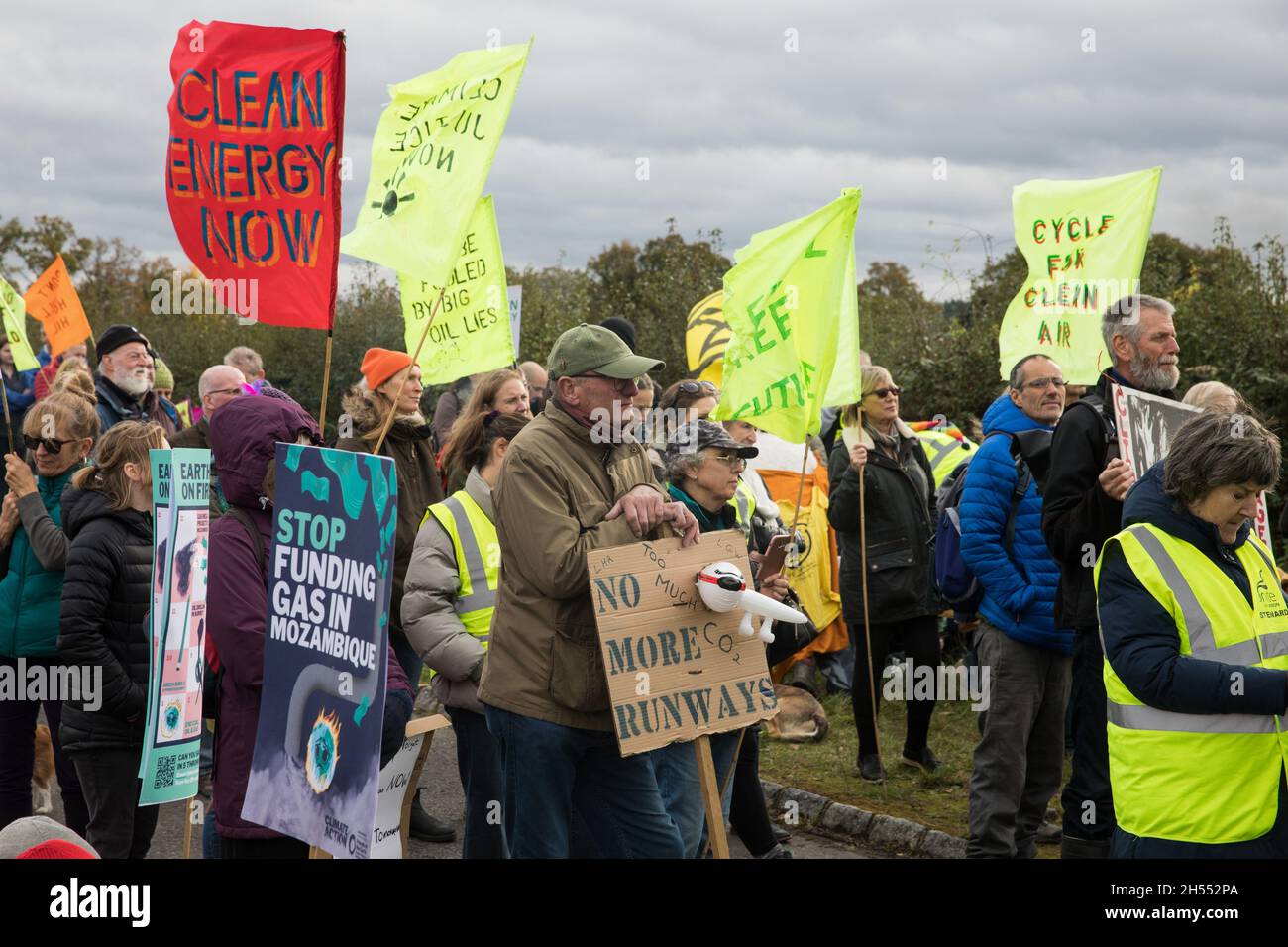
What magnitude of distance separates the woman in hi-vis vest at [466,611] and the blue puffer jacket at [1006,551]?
7.42 feet

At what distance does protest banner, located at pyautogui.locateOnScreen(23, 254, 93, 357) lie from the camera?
35.6 ft

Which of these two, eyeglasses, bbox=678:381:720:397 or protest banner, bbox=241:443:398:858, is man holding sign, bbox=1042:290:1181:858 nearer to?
eyeglasses, bbox=678:381:720:397

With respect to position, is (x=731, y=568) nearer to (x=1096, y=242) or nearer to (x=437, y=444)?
(x=1096, y=242)

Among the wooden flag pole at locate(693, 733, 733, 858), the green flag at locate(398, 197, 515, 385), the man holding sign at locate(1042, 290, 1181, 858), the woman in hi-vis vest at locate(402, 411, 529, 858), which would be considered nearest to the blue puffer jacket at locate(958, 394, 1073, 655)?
the man holding sign at locate(1042, 290, 1181, 858)

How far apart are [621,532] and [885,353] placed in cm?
1135

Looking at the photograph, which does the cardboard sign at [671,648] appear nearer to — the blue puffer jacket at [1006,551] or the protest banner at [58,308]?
the blue puffer jacket at [1006,551]

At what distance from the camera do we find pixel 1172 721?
3.81 metres

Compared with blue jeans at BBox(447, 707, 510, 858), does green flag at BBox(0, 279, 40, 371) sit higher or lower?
higher

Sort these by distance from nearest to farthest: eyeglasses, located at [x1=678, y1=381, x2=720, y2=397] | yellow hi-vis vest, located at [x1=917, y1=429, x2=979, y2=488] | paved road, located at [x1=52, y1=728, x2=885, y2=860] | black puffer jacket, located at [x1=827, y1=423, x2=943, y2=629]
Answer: paved road, located at [x1=52, y1=728, x2=885, y2=860]
eyeglasses, located at [x1=678, y1=381, x2=720, y2=397]
black puffer jacket, located at [x1=827, y1=423, x2=943, y2=629]
yellow hi-vis vest, located at [x1=917, y1=429, x2=979, y2=488]

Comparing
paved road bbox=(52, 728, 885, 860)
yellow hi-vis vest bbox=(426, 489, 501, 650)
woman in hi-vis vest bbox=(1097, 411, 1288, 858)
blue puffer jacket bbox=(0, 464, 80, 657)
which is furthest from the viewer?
paved road bbox=(52, 728, 885, 860)

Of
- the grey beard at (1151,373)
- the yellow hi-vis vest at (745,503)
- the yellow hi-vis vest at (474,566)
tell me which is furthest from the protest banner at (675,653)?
the grey beard at (1151,373)

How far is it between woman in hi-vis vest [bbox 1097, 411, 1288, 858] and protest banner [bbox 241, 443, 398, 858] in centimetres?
210

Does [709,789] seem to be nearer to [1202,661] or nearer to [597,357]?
[597,357]

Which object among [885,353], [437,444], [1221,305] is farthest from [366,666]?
[885,353]
